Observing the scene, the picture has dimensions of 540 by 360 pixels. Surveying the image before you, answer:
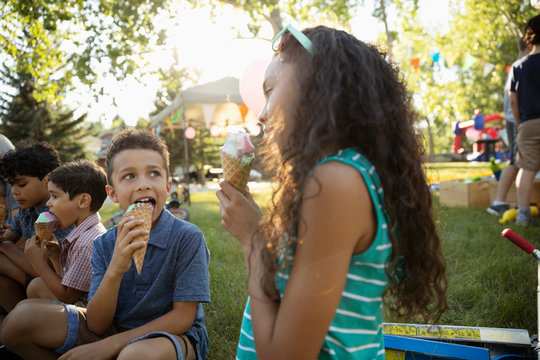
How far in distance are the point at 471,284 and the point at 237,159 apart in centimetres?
231

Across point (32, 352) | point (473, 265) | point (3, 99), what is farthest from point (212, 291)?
point (3, 99)

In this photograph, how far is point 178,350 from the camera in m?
1.68

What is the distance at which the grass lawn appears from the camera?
7.72ft

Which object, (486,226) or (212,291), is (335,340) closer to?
(212,291)

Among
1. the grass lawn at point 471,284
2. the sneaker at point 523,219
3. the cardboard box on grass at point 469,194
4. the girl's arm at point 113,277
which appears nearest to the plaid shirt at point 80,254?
the girl's arm at point 113,277

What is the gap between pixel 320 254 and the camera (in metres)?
0.94

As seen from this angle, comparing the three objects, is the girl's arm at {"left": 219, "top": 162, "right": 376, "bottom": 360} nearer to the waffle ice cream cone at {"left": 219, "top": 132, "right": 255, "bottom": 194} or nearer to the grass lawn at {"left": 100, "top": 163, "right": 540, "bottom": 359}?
the waffle ice cream cone at {"left": 219, "top": 132, "right": 255, "bottom": 194}

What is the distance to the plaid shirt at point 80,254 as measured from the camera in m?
2.16

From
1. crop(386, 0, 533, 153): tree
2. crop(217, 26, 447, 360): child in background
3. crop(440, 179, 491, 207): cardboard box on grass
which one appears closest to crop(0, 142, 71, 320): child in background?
crop(217, 26, 447, 360): child in background

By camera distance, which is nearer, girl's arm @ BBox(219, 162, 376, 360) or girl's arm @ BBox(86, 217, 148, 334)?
girl's arm @ BBox(219, 162, 376, 360)

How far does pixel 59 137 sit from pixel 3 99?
4288 mm

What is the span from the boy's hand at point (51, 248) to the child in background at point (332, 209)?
1528 millimetres

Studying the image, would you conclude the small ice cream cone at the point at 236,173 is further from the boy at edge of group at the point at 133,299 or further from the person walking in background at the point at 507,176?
the person walking in background at the point at 507,176

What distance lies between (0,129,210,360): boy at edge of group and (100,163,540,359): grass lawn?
473 mm
